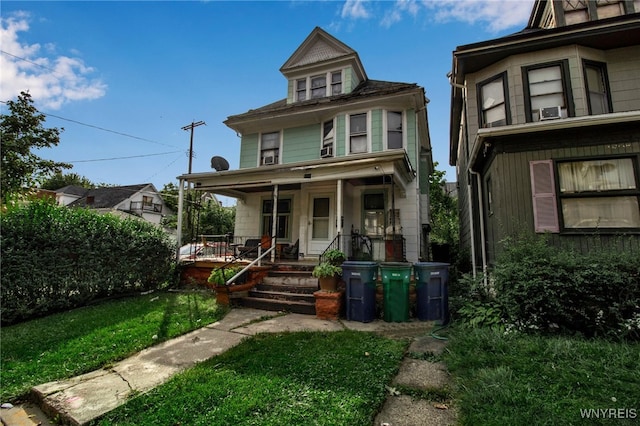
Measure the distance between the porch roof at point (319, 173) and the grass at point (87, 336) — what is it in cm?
382

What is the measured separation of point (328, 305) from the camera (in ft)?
18.9

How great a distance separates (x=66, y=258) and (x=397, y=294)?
7.24 m

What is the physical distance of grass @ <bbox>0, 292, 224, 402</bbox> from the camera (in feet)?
11.6

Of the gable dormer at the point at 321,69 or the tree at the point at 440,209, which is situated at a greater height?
the gable dormer at the point at 321,69

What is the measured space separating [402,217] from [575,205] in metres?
4.19

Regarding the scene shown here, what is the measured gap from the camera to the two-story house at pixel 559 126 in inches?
212

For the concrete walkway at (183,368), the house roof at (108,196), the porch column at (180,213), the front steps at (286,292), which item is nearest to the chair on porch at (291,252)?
the front steps at (286,292)

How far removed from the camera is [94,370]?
361 centimetres

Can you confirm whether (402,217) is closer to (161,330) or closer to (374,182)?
(374,182)

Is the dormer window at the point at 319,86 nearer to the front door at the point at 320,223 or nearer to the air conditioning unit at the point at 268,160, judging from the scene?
the air conditioning unit at the point at 268,160

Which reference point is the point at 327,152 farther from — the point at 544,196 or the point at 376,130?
the point at 544,196

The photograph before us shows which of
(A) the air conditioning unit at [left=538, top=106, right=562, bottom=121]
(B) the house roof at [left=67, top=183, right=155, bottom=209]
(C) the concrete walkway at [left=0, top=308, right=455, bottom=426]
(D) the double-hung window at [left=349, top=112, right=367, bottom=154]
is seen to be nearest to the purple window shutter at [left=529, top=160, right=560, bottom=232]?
(A) the air conditioning unit at [left=538, top=106, right=562, bottom=121]

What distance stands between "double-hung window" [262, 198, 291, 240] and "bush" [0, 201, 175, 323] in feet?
12.2

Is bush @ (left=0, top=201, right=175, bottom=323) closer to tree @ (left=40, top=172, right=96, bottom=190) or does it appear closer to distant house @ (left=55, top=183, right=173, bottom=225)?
distant house @ (left=55, top=183, right=173, bottom=225)
